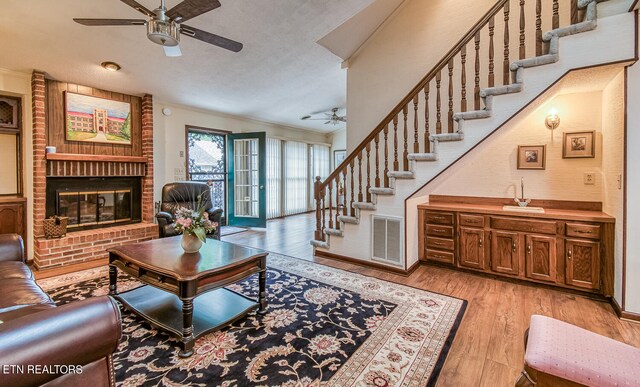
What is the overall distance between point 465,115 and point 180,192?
177 inches

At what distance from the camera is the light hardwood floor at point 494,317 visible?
6.05 ft

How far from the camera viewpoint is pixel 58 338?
1008 mm

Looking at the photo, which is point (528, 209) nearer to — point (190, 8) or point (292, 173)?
point (190, 8)

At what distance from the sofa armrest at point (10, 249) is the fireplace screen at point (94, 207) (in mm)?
2046

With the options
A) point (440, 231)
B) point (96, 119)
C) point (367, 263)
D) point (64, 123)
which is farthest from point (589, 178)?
point (64, 123)

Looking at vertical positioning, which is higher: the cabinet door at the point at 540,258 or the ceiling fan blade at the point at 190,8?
the ceiling fan blade at the point at 190,8

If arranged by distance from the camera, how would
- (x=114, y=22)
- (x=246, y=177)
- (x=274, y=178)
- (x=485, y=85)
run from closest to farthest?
(x=114, y=22), (x=485, y=85), (x=246, y=177), (x=274, y=178)

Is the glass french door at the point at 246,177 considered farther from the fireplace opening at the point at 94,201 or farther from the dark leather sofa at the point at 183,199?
the fireplace opening at the point at 94,201

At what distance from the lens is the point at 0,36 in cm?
307

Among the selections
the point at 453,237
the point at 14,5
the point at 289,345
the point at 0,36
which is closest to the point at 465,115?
the point at 453,237

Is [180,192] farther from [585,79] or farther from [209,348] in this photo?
[585,79]

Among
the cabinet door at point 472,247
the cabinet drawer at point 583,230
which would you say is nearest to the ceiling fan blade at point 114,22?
the cabinet door at point 472,247

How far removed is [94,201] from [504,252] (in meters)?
5.93

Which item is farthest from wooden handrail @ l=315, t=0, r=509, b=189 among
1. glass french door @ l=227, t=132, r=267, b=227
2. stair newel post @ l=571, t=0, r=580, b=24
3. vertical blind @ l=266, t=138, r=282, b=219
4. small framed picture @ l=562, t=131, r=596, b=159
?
vertical blind @ l=266, t=138, r=282, b=219
